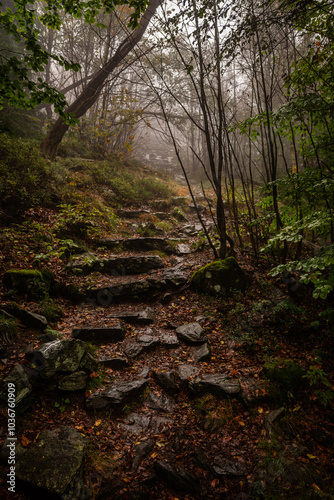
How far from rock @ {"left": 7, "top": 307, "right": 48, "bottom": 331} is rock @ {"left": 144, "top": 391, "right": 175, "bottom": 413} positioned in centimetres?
217

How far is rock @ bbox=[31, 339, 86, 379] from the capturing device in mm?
3162

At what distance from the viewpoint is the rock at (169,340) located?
182 inches

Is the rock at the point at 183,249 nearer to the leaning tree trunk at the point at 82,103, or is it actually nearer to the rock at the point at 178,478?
the rock at the point at 178,478

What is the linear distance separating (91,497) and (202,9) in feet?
23.6

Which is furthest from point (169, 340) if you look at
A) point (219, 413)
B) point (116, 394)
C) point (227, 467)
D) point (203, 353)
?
point (227, 467)

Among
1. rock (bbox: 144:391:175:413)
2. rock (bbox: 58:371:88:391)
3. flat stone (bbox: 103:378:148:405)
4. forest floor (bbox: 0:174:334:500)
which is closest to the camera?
forest floor (bbox: 0:174:334:500)

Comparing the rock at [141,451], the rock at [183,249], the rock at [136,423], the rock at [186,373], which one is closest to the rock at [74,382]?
the rock at [136,423]

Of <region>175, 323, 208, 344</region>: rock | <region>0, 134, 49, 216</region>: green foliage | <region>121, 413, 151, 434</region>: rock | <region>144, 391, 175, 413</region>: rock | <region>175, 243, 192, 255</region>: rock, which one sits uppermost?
<region>0, 134, 49, 216</region>: green foliage

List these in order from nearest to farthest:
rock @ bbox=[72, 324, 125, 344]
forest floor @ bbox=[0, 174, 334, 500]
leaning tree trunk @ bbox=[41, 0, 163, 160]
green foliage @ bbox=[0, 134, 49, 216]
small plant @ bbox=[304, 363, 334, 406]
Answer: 1. forest floor @ bbox=[0, 174, 334, 500]
2. small plant @ bbox=[304, 363, 334, 406]
3. rock @ bbox=[72, 324, 125, 344]
4. green foliage @ bbox=[0, 134, 49, 216]
5. leaning tree trunk @ bbox=[41, 0, 163, 160]

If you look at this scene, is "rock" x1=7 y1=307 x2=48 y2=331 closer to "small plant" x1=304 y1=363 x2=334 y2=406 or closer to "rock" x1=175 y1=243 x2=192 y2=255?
"small plant" x1=304 y1=363 x2=334 y2=406

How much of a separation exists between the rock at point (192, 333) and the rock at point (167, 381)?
90 cm

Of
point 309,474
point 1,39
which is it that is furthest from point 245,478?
point 1,39

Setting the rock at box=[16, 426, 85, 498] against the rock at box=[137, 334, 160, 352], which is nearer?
the rock at box=[16, 426, 85, 498]

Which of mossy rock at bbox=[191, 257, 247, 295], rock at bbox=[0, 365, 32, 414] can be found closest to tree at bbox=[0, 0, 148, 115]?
rock at bbox=[0, 365, 32, 414]
